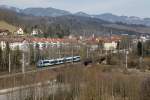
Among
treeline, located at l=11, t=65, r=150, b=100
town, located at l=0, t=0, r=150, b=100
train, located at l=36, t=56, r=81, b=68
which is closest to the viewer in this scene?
treeline, located at l=11, t=65, r=150, b=100

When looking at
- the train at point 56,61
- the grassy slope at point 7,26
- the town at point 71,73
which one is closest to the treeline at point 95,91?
the town at point 71,73

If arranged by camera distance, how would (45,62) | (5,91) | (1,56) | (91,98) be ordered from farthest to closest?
1. (45,62)
2. (1,56)
3. (5,91)
4. (91,98)

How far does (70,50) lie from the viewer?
114 ft

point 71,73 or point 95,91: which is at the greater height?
point 71,73

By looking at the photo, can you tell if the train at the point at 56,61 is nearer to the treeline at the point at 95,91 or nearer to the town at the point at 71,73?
the town at the point at 71,73

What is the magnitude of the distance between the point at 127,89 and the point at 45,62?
503 inches

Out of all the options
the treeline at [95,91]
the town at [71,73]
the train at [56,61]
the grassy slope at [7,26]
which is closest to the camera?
the treeline at [95,91]

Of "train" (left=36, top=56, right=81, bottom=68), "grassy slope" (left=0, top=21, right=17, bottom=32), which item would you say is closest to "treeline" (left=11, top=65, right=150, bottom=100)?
"train" (left=36, top=56, right=81, bottom=68)

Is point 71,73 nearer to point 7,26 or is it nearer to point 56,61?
point 56,61

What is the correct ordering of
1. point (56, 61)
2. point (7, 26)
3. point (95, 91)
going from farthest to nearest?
point (7, 26) < point (56, 61) < point (95, 91)

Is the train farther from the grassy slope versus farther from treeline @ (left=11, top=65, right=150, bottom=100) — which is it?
the grassy slope

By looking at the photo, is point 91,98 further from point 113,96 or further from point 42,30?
point 42,30

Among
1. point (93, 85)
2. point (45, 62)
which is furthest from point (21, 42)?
point (93, 85)

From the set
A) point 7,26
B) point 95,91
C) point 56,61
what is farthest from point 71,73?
point 7,26
